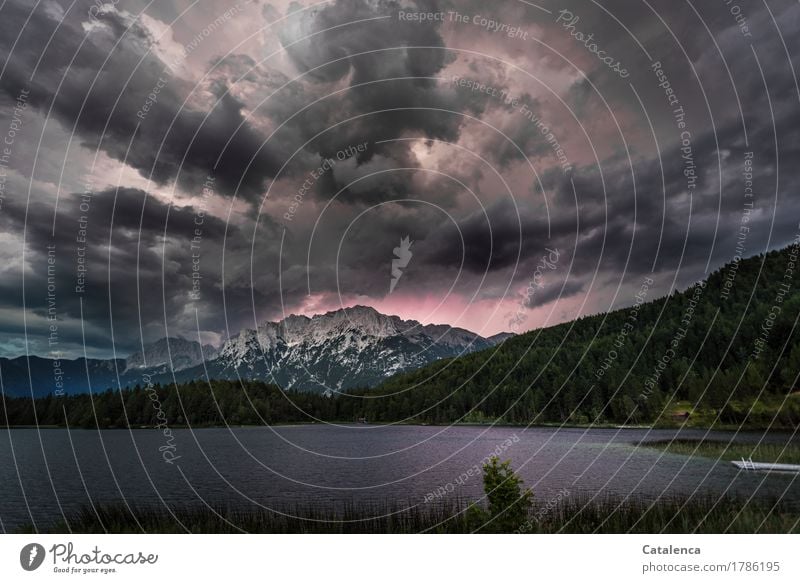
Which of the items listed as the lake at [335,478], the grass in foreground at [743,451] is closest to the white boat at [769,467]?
the lake at [335,478]

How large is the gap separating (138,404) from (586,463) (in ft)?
534

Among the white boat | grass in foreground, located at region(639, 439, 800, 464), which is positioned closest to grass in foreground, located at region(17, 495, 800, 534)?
the white boat

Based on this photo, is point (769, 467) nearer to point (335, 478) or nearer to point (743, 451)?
point (743, 451)

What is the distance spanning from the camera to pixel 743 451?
65.4 m
